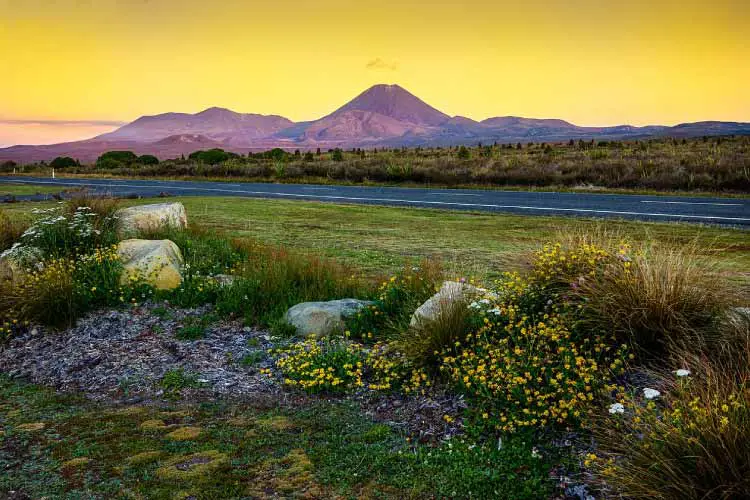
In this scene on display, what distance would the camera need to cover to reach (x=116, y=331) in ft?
24.0

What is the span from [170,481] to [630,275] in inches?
156

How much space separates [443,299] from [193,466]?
2683 mm

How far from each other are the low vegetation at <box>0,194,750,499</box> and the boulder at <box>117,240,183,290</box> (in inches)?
65.6

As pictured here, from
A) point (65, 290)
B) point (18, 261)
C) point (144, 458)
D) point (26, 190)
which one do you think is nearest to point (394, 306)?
point (144, 458)

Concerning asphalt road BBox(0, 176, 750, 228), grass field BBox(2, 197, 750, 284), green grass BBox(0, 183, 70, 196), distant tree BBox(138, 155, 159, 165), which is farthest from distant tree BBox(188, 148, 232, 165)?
grass field BBox(2, 197, 750, 284)

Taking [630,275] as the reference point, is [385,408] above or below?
below

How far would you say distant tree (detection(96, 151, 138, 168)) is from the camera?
6256cm

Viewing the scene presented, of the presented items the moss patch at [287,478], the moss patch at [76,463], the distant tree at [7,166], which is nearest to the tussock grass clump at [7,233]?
the moss patch at [76,463]

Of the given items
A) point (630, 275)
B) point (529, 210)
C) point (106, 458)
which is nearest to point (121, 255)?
point (106, 458)

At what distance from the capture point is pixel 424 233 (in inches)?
528

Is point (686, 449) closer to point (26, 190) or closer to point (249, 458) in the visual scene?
point (249, 458)

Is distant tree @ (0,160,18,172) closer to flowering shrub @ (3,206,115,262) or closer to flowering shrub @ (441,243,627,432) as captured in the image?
flowering shrub @ (3,206,115,262)

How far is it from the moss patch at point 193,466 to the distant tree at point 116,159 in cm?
6335

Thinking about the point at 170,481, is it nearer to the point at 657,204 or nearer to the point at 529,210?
the point at 529,210
